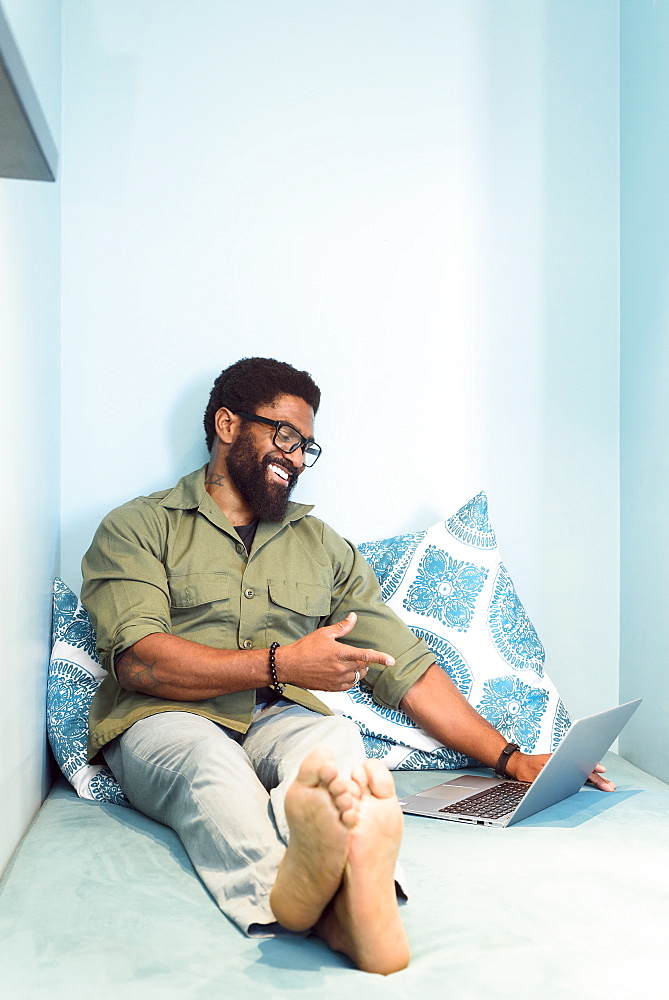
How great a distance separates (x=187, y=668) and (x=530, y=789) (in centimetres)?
61

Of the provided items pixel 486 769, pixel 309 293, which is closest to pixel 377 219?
pixel 309 293

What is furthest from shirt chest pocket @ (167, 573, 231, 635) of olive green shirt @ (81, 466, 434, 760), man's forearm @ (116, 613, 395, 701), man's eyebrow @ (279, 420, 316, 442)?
man's eyebrow @ (279, 420, 316, 442)

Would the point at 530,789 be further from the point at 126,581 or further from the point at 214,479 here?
the point at 214,479

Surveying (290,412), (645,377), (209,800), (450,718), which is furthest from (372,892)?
(645,377)

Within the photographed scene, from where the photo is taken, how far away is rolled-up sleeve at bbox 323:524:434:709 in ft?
6.13

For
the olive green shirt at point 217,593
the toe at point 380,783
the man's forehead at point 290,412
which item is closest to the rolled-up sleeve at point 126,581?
the olive green shirt at point 217,593

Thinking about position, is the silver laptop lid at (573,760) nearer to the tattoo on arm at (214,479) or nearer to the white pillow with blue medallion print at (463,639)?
the white pillow with blue medallion print at (463,639)

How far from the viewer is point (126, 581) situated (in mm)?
1664

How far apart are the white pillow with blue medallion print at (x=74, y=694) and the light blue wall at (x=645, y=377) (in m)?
1.25

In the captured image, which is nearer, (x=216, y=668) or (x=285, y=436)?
(x=216, y=668)

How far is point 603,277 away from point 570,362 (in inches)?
9.8

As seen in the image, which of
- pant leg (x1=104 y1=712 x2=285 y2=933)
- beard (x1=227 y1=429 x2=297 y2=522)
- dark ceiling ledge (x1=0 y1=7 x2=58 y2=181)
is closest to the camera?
dark ceiling ledge (x1=0 y1=7 x2=58 y2=181)

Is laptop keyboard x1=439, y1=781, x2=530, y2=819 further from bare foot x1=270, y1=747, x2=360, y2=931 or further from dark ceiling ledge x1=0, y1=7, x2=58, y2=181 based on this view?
dark ceiling ledge x1=0, y1=7, x2=58, y2=181

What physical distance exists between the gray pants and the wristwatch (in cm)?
42
